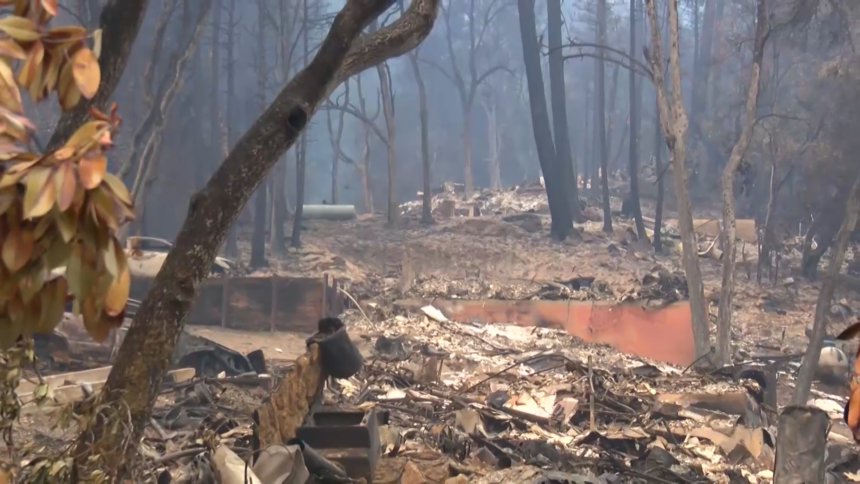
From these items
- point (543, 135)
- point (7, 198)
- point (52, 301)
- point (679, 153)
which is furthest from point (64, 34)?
point (543, 135)

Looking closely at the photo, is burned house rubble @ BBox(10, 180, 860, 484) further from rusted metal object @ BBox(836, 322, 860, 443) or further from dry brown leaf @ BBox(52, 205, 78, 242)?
rusted metal object @ BBox(836, 322, 860, 443)

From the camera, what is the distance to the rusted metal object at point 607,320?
14445mm

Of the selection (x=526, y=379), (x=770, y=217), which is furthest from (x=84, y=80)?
(x=770, y=217)

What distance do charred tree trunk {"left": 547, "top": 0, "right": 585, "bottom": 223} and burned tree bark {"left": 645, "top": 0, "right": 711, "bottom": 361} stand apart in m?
11.2

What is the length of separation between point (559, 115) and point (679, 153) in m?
13.3

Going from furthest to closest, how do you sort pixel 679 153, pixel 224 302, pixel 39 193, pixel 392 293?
pixel 392 293
pixel 224 302
pixel 679 153
pixel 39 193

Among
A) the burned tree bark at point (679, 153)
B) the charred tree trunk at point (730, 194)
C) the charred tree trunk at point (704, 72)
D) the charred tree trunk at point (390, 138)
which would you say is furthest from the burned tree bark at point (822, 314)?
the charred tree trunk at point (704, 72)

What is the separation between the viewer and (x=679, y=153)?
12.4m

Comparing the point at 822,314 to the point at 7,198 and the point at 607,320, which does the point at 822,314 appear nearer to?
the point at 607,320

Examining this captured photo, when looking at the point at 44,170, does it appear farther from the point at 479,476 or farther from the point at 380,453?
the point at 380,453

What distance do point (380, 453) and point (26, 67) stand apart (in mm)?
5315

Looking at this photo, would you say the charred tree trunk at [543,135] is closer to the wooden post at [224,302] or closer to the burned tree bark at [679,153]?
the burned tree bark at [679,153]

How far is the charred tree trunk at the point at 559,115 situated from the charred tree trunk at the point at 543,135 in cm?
74

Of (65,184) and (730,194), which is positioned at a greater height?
(730,194)
